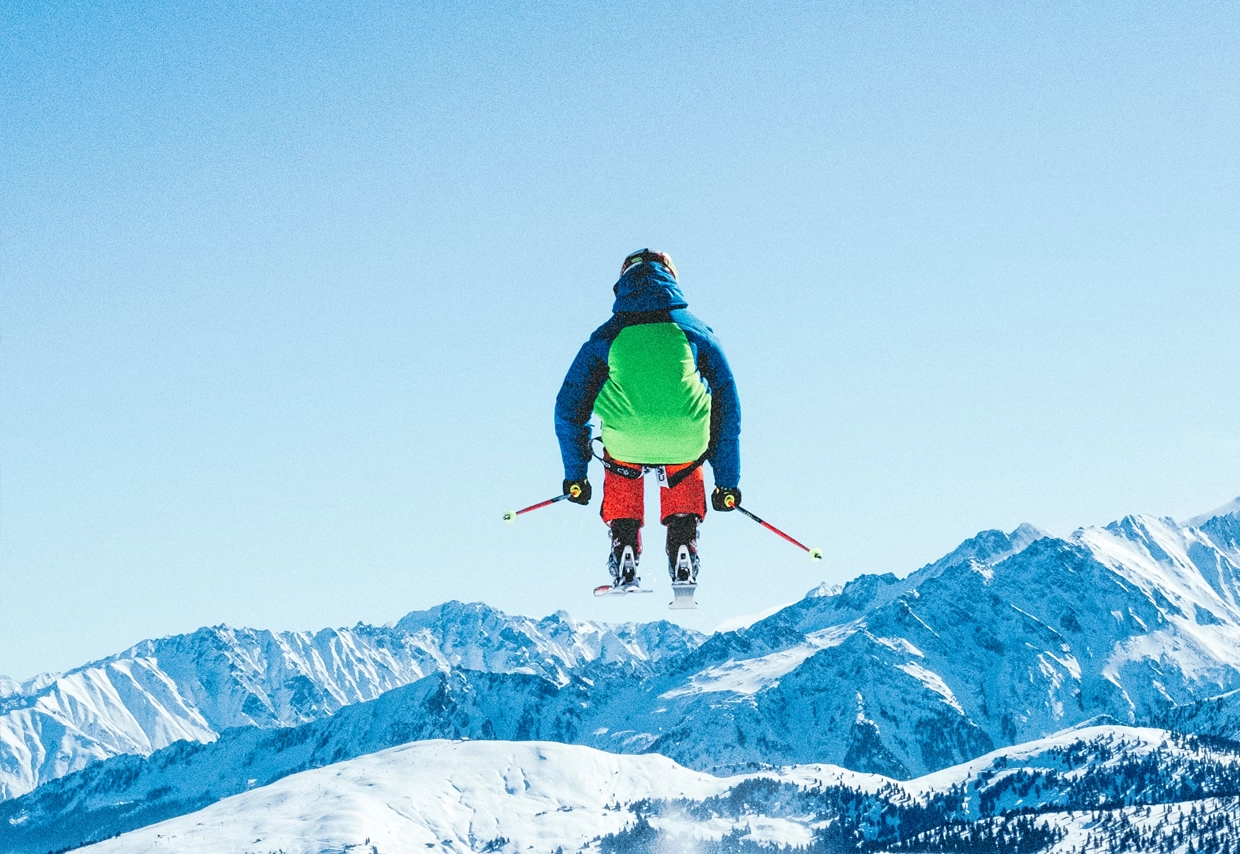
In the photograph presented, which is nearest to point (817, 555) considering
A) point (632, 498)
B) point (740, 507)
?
point (740, 507)

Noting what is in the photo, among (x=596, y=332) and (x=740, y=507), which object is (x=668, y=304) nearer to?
(x=596, y=332)

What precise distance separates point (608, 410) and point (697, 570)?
2073mm

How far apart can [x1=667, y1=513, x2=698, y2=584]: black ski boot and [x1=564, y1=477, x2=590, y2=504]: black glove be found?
44.6 inches

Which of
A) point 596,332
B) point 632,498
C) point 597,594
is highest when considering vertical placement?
point 596,332

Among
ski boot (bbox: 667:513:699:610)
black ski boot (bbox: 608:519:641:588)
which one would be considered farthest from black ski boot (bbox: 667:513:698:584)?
black ski boot (bbox: 608:519:641:588)

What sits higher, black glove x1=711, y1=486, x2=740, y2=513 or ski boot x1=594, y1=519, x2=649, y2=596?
black glove x1=711, y1=486, x2=740, y2=513

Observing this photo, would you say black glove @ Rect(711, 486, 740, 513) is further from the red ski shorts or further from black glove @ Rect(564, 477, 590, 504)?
black glove @ Rect(564, 477, 590, 504)

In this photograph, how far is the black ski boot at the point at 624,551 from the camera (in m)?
15.1

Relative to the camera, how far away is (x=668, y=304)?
14039 millimetres

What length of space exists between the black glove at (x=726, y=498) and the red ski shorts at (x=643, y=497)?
42 centimetres

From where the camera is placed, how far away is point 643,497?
1556 centimetres

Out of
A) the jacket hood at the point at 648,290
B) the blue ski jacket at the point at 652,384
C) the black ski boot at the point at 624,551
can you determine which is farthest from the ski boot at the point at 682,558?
the jacket hood at the point at 648,290

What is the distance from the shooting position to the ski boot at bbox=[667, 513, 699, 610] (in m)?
14.6

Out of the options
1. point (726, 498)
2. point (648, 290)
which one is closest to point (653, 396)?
point (648, 290)
